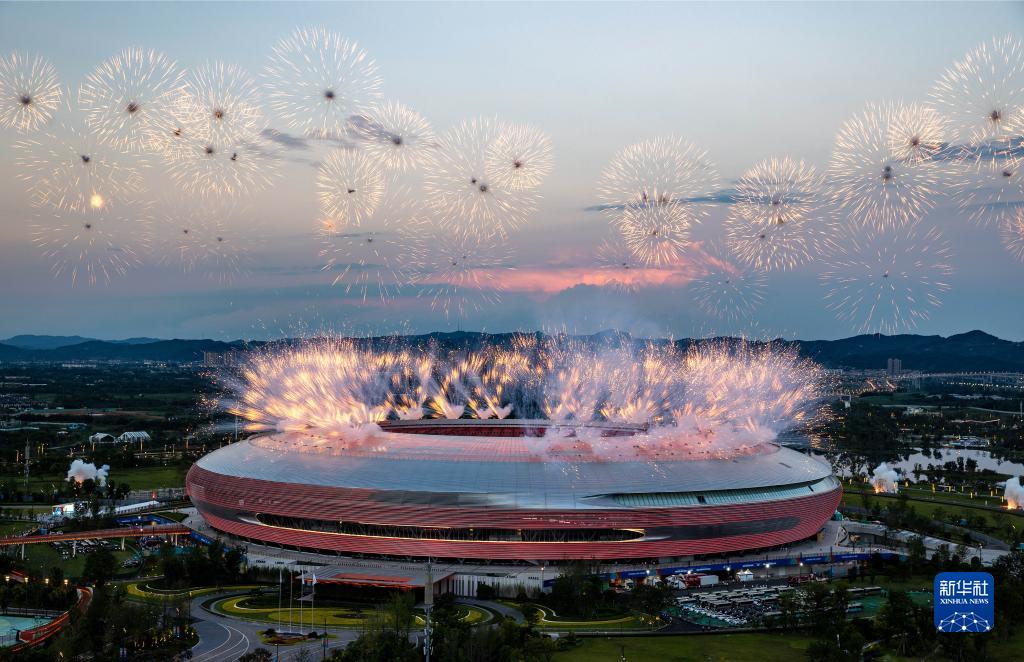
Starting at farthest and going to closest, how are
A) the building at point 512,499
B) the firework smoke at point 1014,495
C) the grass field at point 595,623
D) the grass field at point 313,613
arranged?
1. the firework smoke at point 1014,495
2. the building at point 512,499
3. the grass field at point 313,613
4. the grass field at point 595,623

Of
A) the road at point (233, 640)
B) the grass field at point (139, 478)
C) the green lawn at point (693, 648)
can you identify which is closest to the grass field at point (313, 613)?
the road at point (233, 640)

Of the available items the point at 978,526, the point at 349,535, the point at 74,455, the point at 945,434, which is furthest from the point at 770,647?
the point at 945,434

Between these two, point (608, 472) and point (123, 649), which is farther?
point (608, 472)

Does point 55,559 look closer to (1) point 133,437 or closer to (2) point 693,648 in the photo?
(2) point 693,648

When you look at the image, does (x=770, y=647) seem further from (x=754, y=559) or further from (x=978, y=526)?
(x=978, y=526)

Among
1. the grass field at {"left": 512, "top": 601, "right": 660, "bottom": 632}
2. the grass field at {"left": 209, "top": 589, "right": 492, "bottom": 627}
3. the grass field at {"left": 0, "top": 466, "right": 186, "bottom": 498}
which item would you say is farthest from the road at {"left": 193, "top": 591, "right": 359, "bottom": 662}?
the grass field at {"left": 0, "top": 466, "right": 186, "bottom": 498}

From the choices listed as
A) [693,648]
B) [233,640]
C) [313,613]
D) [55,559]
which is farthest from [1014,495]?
[55,559]

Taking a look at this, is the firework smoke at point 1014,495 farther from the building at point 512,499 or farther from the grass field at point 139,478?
the grass field at point 139,478
